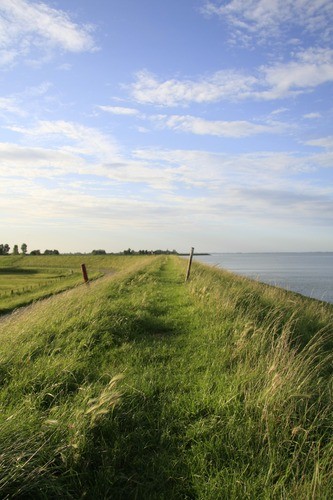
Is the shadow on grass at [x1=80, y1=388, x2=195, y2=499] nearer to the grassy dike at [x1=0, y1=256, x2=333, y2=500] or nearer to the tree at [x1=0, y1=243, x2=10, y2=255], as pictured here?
the grassy dike at [x1=0, y1=256, x2=333, y2=500]

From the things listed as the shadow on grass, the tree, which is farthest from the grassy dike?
the tree

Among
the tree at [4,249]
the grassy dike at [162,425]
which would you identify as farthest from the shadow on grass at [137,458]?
the tree at [4,249]

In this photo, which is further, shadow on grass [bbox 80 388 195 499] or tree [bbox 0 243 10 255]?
tree [bbox 0 243 10 255]

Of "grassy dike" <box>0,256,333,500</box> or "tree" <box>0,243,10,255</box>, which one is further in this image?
"tree" <box>0,243,10,255</box>

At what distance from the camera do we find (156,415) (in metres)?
4.81

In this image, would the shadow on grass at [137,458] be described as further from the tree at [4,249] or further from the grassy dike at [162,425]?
the tree at [4,249]

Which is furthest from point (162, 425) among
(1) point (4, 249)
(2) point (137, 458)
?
(1) point (4, 249)

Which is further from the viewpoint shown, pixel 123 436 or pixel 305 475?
pixel 123 436

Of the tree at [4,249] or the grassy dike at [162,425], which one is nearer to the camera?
the grassy dike at [162,425]

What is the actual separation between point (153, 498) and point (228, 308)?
7.46 meters

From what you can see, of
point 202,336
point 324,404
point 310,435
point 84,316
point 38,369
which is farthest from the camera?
point 84,316

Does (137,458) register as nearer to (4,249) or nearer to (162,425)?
(162,425)

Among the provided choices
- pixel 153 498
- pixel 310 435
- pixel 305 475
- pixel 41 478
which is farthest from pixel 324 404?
pixel 41 478

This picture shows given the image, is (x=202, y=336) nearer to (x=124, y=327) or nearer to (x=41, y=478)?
(x=124, y=327)
